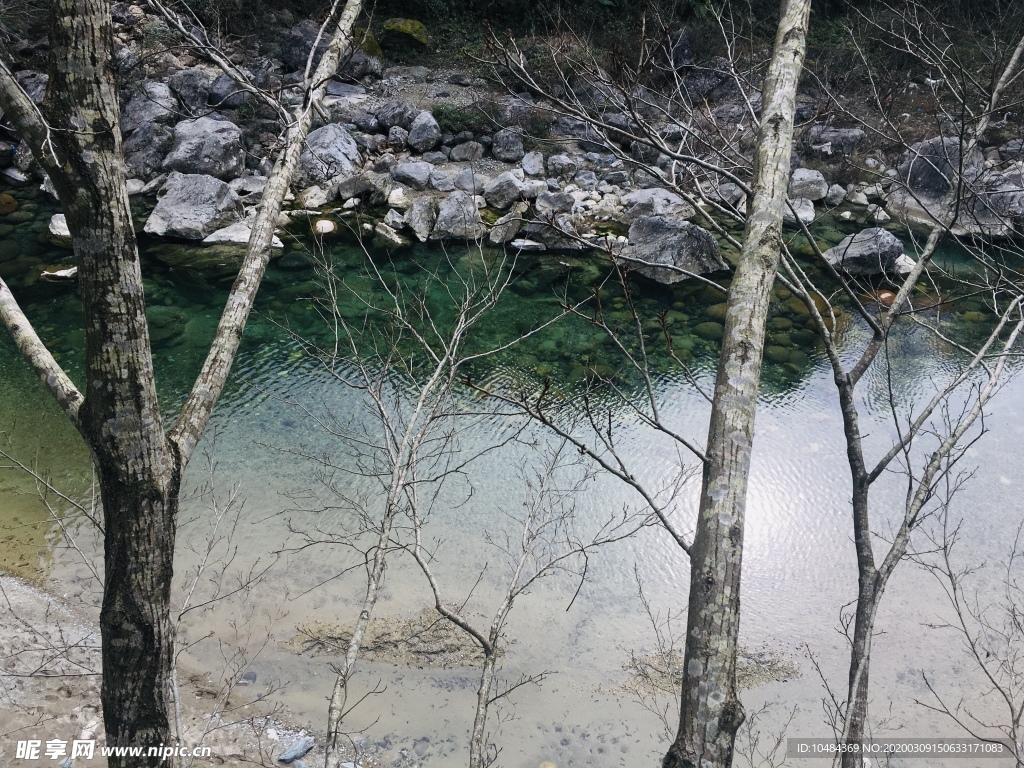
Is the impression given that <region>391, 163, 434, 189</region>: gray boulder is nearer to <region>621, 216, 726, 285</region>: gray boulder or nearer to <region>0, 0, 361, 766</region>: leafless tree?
<region>621, 216, 726, 285</region>: gray boulder

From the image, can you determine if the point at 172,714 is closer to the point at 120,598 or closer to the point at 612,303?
the point at 120,598

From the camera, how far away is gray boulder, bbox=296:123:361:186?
11336 millimetres

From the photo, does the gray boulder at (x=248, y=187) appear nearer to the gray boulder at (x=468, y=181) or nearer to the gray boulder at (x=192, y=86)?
the gray boulder at (x=192, y=86)

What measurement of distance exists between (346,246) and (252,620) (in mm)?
6493

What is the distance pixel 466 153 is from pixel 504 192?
6.24 feet

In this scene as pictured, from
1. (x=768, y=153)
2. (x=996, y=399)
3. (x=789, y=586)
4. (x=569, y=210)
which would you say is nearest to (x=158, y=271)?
(x=569, y=210)

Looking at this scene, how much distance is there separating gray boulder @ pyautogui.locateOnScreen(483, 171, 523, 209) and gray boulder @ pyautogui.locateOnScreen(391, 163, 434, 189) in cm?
105

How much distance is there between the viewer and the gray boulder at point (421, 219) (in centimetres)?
1040

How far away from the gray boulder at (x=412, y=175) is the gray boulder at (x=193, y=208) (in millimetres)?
2379

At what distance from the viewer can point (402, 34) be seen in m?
15.1

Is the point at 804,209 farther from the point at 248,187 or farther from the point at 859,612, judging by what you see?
the point at 859,612

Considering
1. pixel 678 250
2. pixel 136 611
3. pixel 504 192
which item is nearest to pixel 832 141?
pixel 678 250

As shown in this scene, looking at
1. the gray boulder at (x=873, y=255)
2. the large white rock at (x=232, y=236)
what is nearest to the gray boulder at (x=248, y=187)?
the large white rock at (x=232, y=236)

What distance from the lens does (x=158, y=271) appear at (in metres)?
9.43
